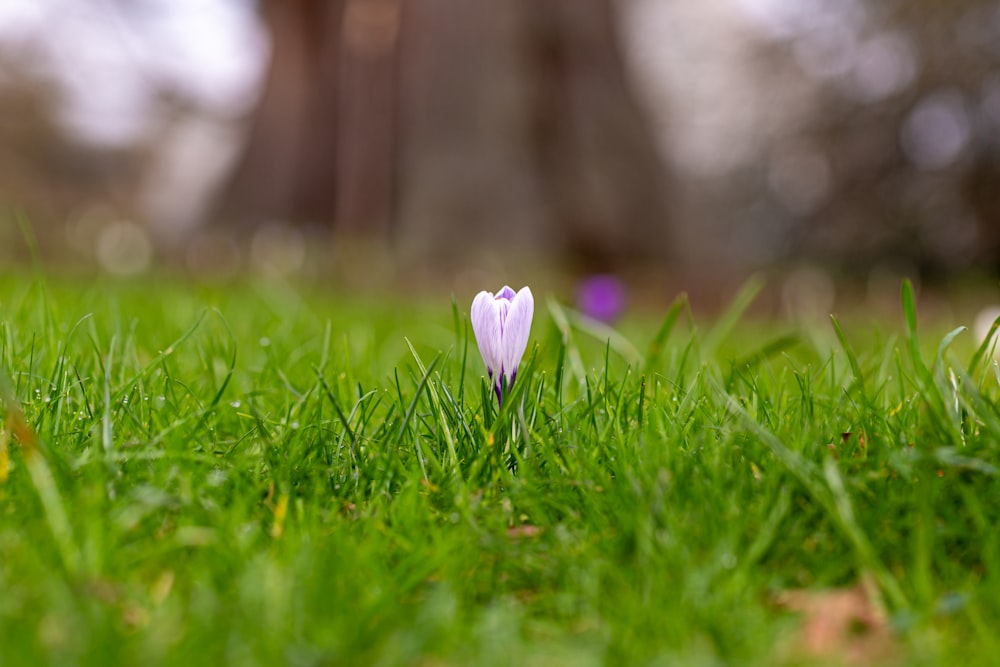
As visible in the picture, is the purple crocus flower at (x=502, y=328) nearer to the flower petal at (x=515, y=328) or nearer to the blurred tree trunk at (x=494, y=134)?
the flower petal at (x=515, y=328)

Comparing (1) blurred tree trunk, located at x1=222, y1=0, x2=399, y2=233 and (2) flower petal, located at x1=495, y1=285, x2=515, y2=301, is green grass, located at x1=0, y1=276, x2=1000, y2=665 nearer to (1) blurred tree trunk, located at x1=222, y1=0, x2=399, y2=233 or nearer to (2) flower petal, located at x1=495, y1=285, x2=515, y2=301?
(2) flower petal, located at x1=495, y1=285, x2=515, y2=301

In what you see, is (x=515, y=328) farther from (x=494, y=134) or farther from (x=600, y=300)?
(x=494, y=134)

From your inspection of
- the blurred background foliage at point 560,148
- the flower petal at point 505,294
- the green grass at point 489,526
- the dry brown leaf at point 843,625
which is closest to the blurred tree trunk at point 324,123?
the blurred background foliage at point 560,148

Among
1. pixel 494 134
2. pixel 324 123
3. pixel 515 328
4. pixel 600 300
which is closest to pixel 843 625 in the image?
pixel 515 328

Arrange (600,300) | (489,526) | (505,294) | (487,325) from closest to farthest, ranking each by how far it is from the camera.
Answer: (489,526)
(487,325)
(505,294)
(600,300)

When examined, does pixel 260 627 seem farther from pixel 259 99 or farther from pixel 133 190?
pixel 133 190

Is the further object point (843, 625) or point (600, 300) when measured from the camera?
point (600, 300)

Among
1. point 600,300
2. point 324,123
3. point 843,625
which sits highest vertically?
point 324,123
